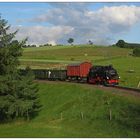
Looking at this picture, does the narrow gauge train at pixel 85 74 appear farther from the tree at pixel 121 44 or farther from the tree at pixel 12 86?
the tree at pixel 121 44

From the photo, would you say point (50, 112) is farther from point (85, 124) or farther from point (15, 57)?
point (85, 124)

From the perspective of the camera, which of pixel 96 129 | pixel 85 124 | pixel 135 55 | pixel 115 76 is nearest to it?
pixel 96 129

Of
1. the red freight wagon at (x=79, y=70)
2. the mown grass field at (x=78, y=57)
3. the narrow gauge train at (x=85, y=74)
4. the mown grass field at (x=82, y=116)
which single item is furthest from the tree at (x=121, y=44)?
the mown grass field at (x=82, y=116)

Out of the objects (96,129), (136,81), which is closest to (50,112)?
(96,129)

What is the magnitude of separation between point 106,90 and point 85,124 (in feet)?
40.1

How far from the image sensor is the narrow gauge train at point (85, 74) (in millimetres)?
58406

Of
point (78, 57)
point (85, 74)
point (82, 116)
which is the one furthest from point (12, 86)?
point (78, 57)

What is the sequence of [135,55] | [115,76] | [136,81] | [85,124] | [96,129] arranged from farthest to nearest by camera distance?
1. [135,55]
2. [136,81]
3. [115,76]
4. [85,124]
5. [96,129]

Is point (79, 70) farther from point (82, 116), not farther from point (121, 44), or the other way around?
point (121, 44)

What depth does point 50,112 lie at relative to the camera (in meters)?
50.9

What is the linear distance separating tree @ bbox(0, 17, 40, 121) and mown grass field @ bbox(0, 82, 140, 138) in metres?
1.64

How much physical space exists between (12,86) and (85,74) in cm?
2186

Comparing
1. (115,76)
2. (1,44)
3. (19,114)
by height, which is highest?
(1,44)

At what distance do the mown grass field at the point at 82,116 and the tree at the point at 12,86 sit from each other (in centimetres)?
164
